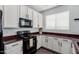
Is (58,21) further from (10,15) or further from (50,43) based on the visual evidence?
(10,15)

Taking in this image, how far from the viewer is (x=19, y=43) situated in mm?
1829

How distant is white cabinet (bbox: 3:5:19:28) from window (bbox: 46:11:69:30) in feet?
7.32

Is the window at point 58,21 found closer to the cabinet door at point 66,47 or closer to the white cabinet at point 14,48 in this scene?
the cabinet door at point 66,47

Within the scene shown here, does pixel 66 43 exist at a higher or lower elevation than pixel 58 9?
lower

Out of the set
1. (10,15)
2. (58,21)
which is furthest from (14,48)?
(58,21)

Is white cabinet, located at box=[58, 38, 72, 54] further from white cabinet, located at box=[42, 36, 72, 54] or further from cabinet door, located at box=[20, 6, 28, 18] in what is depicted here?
cabinet door, located at box=[20, 6, 28, 18]

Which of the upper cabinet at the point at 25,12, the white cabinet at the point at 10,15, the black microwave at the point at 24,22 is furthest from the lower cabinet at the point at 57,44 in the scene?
the white cabinet at the point at 10,15

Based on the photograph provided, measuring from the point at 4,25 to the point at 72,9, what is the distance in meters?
2.83

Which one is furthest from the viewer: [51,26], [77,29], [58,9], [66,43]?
[51,26]

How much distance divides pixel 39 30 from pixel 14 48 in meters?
2.32

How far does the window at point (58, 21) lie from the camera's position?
9.91 feet
